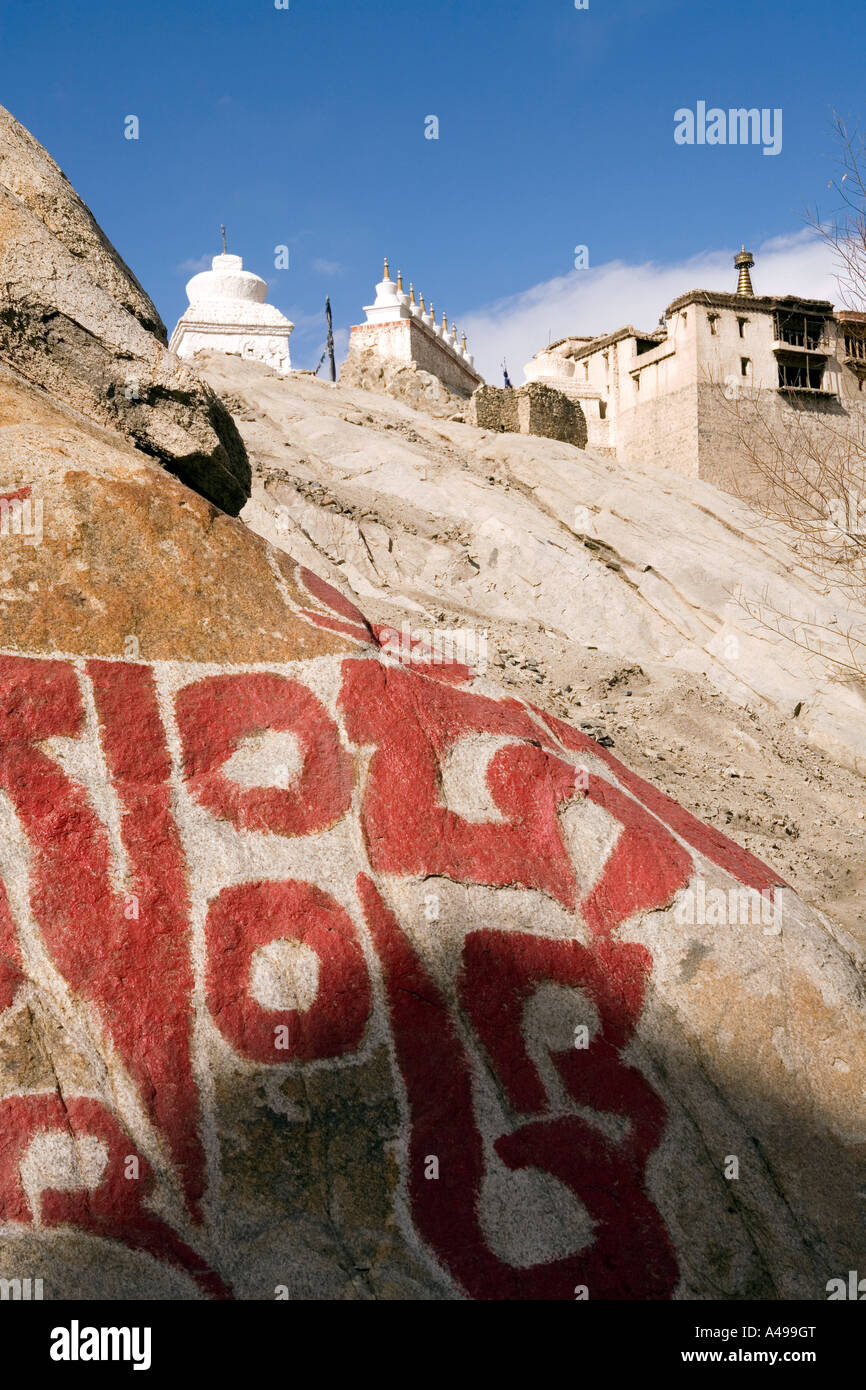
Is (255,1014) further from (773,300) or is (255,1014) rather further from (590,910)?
(773,300)

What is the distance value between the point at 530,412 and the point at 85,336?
59.6ft

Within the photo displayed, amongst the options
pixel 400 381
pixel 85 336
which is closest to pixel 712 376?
pixel 400 381

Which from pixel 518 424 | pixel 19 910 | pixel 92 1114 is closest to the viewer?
pixel 92 1114

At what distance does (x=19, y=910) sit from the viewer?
3846mm

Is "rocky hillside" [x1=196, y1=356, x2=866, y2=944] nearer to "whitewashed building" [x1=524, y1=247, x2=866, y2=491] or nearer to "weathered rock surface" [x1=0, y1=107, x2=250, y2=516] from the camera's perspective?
"weathered rock surface" [x1=0, y1=107, x2=250, y2=516]

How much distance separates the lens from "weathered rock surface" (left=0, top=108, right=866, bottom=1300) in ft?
11.8

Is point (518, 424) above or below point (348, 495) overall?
above

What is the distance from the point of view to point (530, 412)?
22.9 m

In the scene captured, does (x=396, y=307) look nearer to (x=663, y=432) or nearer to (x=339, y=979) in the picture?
(x=663, y=432)

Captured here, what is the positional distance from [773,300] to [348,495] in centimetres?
1666

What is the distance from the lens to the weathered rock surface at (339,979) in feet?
11.8

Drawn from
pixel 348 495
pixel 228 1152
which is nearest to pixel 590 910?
pixel 228 1152
